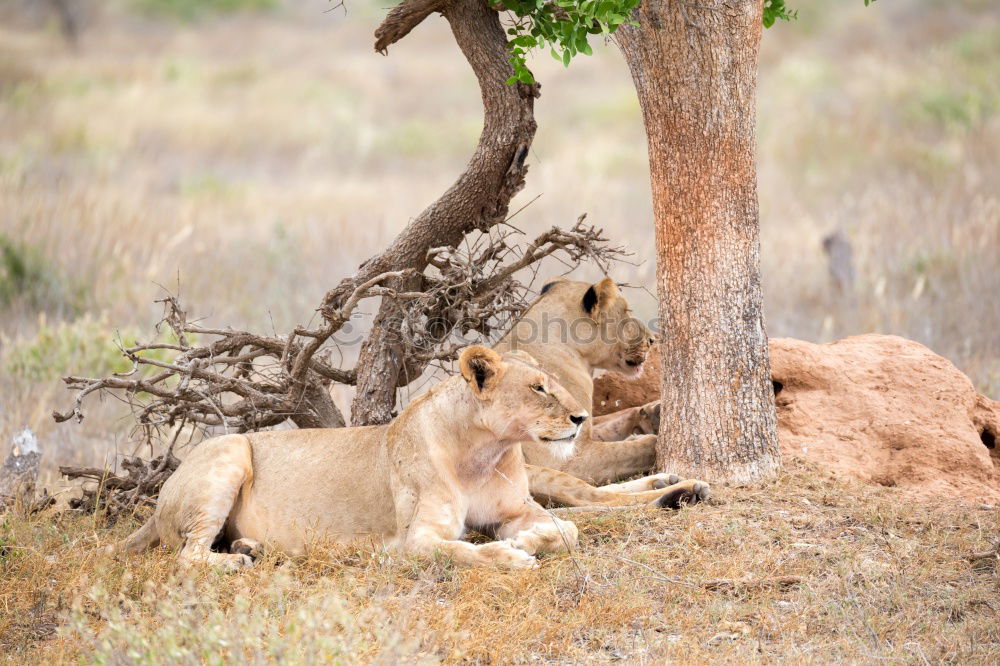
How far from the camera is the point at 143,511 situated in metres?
6.41

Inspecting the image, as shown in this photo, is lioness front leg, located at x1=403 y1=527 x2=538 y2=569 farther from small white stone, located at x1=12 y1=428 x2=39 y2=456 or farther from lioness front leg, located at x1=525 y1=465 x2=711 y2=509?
small white stone, located at x1=12 y1=428 x2=39 y2=456

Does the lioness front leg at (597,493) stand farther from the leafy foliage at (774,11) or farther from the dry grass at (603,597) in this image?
the leafy foliage at (774,11)

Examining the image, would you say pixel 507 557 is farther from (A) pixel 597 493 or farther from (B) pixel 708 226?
(B) pixel 708 226

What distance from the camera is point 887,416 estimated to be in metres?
6.55

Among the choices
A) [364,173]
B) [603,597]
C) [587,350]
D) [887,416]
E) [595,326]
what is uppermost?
[364,173]

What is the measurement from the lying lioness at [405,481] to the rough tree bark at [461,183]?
2.93 ft

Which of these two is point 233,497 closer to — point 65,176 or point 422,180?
point 65,176

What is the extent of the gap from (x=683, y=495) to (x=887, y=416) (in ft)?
5.39

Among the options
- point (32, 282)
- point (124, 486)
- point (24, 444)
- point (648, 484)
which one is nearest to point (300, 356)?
point (124, 486)

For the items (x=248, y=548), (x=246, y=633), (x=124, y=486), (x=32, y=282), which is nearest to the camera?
(x=246, y=633)

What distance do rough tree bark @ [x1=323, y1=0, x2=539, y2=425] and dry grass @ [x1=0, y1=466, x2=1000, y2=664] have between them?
156cm

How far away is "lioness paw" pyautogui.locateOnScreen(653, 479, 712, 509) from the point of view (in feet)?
18.6

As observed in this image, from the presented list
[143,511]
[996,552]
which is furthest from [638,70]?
[143,511]

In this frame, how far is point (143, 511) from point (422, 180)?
45.7ft
